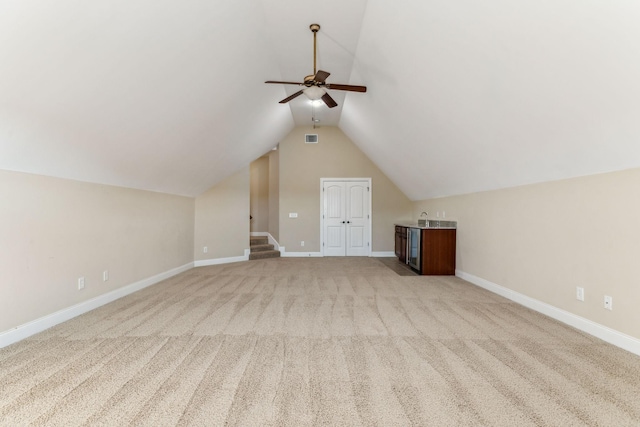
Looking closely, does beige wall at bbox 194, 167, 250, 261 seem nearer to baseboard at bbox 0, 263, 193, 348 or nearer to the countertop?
baseboard at bbox 0, 263, 193, 348

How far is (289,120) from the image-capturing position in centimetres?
733

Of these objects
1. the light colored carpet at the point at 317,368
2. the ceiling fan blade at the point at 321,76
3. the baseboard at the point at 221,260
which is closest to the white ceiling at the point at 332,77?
the ceiling fan blade at the point at 321,76

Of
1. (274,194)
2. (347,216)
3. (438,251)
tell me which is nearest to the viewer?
(438,251)

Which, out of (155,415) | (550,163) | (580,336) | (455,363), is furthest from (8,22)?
(580,336)

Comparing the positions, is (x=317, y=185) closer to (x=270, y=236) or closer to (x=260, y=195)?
(x=270, y=236)

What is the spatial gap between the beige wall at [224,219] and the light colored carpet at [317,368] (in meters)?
2.96

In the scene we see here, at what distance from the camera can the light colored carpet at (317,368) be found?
5.67ft

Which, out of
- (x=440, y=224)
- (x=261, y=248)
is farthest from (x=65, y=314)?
(x=440, y=224)

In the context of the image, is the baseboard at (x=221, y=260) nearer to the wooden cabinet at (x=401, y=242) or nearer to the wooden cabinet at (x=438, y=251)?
the wooden cabinet at (x=401, y=242)

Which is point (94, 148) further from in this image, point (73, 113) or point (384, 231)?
point (384, 231)

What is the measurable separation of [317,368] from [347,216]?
20.2ft

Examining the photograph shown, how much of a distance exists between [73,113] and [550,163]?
15.2 ft

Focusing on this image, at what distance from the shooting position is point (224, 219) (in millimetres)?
7062

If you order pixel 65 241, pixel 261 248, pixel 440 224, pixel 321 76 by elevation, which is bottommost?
pixel 261 248
